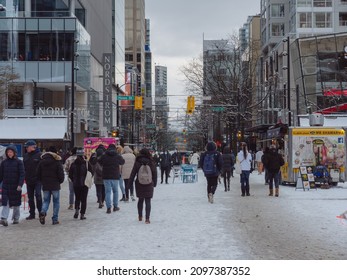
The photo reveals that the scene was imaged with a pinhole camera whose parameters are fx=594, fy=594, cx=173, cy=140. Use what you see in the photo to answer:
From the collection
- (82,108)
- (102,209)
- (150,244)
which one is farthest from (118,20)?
(150,244)

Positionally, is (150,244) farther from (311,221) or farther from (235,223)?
(311,221)

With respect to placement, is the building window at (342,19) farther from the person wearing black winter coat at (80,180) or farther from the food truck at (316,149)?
the person wearing black winter coat at (80,180)

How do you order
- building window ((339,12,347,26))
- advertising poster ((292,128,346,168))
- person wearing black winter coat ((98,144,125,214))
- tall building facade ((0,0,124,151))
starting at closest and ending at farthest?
person wearing black winter coat ((98,144,125,214))
advertising poster ((292,128,346,168))
tall building facade ((0,0,124,151))
building window ((339,12,347,26))

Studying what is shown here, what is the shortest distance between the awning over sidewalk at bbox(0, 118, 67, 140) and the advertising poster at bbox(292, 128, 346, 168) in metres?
29.2

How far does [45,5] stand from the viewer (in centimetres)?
5684

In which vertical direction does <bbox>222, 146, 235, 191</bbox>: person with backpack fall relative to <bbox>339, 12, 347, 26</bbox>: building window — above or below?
below

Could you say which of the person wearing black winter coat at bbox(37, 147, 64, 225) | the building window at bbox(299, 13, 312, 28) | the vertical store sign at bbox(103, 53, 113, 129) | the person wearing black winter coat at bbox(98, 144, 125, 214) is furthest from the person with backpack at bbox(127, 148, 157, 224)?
the building window at bbox(299, 13, 312, 28)

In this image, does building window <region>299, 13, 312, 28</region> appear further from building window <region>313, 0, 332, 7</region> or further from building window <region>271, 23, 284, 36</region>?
building window <region>271, 23, 284, 36</region>

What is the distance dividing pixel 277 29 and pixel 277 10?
277 centimetres

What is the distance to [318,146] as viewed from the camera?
80.6ft

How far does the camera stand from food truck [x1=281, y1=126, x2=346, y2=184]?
24.6 meters

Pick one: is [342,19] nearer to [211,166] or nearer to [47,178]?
[211,166]

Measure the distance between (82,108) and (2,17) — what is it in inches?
511

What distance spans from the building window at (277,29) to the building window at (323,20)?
305 inches
